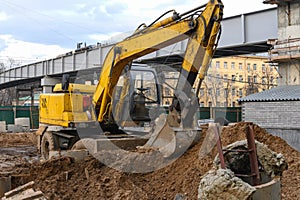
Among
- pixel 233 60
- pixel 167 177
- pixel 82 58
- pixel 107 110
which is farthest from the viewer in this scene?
pixel 233 60

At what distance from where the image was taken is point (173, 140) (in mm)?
7832

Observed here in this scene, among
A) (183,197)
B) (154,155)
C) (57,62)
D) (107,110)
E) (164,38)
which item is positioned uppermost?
(57,62)

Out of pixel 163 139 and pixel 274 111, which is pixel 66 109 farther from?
pixel 274 111

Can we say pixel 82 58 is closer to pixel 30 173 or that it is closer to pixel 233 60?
pixel 30 173

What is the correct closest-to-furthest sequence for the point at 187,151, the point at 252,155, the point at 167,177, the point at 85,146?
the point at 252,155
the point at 167,177
the point at 187,151
the point at 85,146

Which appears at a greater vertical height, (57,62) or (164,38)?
(57,62)

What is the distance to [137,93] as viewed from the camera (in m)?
9.83

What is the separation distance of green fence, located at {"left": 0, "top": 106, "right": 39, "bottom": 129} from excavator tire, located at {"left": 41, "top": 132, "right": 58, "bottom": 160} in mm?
16764

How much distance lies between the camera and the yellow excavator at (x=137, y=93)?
7754 mm

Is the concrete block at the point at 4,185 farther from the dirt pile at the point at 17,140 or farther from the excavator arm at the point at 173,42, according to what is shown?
the dirt pile at the point at 17,140

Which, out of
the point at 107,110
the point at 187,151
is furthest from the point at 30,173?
the point at 187,151

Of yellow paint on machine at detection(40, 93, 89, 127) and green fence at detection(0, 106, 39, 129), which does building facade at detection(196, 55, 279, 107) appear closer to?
green fence at detection(0, 106, 39, 129)

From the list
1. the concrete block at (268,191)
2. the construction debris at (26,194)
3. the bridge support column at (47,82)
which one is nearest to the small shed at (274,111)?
the concrete block at (268,191)

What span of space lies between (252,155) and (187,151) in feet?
8.43
